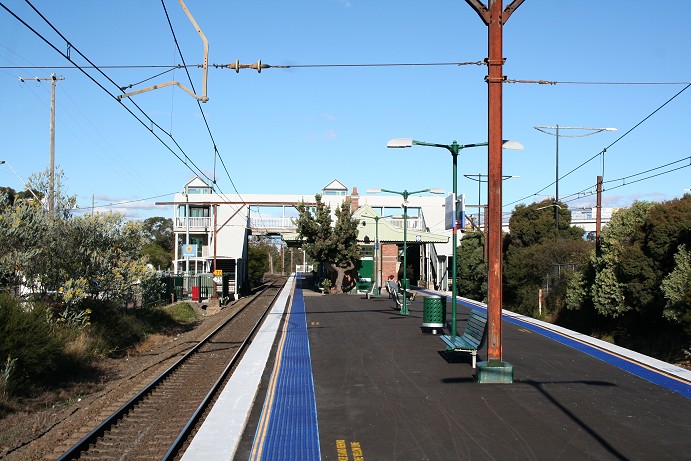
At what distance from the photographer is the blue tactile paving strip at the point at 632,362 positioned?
11038mm

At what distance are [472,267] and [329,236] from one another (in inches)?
438

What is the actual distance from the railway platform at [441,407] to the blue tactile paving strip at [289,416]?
0.02m

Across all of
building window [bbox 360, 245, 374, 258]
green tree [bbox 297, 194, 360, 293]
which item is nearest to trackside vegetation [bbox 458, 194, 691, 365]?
green tree [bbox 297, 194, 360, 293]

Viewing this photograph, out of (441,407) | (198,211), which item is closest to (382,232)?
(198,211)

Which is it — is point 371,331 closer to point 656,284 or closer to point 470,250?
point 656,284

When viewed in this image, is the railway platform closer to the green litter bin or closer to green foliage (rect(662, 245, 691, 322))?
the green litter bin

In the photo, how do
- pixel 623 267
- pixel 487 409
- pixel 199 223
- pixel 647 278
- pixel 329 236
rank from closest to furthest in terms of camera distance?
1. pixel 487 409
2. pixel 647 278
3. pixel 623 267
4. pixel 329 236
5. pixel 199 223

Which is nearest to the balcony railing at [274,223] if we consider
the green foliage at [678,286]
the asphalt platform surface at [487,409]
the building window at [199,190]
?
the building window at [199,190]

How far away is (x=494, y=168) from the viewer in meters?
11.1

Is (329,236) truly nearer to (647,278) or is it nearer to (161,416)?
(647,278)

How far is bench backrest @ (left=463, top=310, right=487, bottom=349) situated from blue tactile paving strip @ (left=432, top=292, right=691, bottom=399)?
2.74 m

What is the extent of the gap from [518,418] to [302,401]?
10.3 ft

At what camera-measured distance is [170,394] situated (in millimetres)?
11883

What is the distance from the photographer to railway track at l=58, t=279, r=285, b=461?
8000mm
